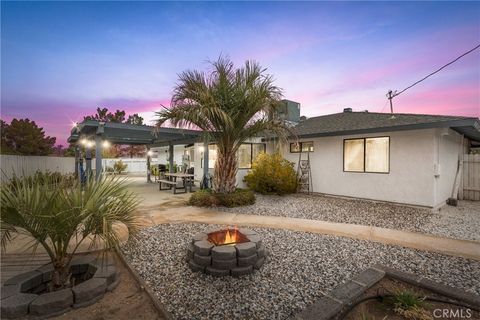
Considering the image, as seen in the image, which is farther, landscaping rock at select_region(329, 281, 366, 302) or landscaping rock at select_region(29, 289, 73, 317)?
landscaping rock at select_region(329, 281, 366, 302)

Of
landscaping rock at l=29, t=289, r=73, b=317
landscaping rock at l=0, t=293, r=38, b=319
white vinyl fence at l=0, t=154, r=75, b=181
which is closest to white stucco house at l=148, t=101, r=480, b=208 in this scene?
landscaping rock at l=29, t=289, r=73, b=317

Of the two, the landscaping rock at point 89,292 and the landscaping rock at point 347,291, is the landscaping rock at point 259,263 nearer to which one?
the landscaping rock at point 347,291

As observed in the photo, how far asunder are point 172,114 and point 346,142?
274 inches

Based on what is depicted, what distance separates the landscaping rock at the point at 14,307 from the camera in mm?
2264

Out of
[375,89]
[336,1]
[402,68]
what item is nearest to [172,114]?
[336,1]

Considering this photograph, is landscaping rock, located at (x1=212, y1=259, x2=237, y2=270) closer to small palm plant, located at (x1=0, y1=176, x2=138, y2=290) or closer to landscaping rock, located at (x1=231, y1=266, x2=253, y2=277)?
landscaping rock, located at (x1=231, y1=266, x2=253, y2=277)

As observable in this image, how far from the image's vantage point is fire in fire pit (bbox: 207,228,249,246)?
12.3ft

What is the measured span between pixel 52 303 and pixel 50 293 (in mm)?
166

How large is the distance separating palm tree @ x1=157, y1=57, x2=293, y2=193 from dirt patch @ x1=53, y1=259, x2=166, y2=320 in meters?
4.98

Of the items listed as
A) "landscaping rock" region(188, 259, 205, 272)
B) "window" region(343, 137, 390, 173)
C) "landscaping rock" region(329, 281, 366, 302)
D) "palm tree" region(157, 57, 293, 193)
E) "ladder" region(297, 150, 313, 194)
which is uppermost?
"palm tree" region(157, 57, 293, 193)

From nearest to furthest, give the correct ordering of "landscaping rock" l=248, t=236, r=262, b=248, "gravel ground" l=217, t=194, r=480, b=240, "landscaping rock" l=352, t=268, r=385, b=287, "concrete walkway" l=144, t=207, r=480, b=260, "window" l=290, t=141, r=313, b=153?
"landscaping rock" l=352, t=268, r=385, b=287, "landscaping rock" l=248, t=236, r=262, b=248, "concrete walkway" l=144, t=207, r=480, b=260, "gravel ground" l=217, t=194, r=480, b=240, "window" l=290, t=141, r=313, b=153

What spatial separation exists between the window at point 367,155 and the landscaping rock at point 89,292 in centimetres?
901

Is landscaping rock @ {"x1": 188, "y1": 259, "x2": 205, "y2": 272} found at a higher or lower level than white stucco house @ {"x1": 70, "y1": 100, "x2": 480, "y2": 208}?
lower

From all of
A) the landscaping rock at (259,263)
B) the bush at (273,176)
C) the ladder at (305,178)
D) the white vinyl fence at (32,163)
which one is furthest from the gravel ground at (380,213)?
the white vinyl fence at (32,163)
